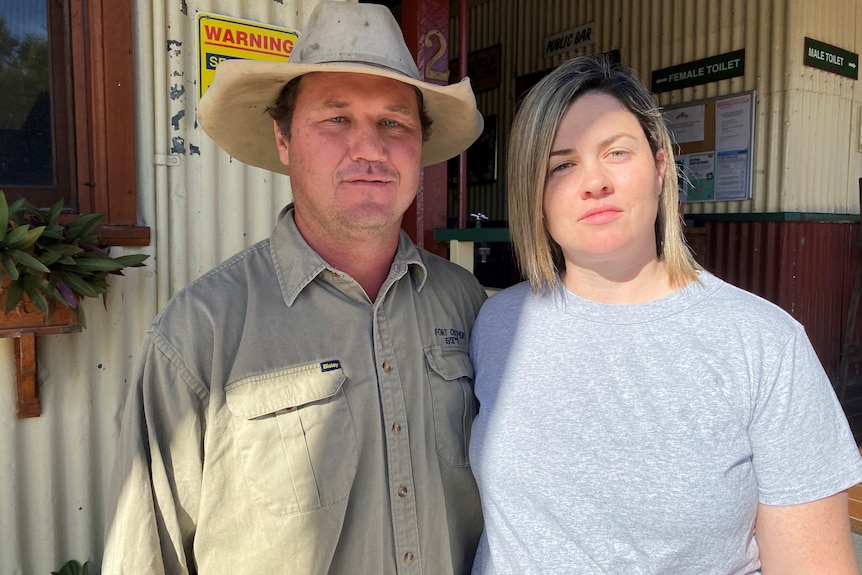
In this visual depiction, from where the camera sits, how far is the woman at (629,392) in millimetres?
1275

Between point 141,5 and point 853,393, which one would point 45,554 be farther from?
point 853,393

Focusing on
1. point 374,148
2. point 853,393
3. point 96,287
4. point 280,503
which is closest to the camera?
point 280,503

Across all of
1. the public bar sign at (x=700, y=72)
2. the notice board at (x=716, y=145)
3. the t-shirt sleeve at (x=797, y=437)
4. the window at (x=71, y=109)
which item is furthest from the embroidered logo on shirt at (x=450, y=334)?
the public bar sign at (x=700, y=72)

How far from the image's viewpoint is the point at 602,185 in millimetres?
1465

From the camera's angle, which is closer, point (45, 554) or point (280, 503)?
point (280, 503)

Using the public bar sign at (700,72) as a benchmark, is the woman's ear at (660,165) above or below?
below

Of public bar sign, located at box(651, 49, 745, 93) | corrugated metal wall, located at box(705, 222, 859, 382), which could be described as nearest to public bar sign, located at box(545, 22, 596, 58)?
public bar sign, located at box(651, 49, 745, 93)

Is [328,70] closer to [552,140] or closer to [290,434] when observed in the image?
[552,140]

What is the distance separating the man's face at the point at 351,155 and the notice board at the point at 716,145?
3898 mm

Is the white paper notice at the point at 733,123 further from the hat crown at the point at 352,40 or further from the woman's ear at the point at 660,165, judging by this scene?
the hat crown at the point at 352,40

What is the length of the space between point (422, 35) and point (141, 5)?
1.46 metres

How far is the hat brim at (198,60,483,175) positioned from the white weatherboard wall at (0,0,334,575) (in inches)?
30.7

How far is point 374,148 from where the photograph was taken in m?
1.57

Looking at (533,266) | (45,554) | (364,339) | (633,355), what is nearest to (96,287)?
(45,554)
